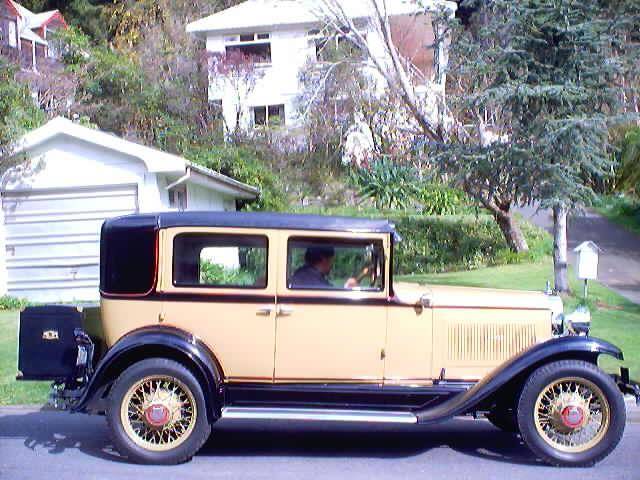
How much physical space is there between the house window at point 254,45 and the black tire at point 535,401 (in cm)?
2317

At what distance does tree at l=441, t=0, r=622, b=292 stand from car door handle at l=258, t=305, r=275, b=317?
7236 millimetres

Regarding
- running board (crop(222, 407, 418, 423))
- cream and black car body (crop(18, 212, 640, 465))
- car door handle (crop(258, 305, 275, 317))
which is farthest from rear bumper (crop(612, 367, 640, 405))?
car door handle (crop(258, 305, 275, 317))

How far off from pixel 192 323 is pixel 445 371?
80.9 inches

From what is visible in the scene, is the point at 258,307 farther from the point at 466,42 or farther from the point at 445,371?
the point at 466,42

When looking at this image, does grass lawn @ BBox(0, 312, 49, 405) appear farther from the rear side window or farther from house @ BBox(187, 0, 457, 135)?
house @ BBox(187, 0, 457, 135)

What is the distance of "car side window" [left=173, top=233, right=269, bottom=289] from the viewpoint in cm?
638

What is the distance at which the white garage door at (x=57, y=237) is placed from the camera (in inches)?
587

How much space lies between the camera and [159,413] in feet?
20.1

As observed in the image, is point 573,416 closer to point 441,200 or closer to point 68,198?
point 68,198

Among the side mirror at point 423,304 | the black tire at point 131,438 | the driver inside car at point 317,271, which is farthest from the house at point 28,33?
the side mirror at point 423,304

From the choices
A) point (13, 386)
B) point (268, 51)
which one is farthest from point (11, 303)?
point (268, 51)

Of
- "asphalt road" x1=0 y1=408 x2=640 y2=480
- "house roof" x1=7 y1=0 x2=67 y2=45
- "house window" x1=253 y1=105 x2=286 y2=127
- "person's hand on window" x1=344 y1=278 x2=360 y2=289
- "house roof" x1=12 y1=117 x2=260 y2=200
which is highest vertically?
"house roof" x1=7 y1=0 x2=67 y2=45

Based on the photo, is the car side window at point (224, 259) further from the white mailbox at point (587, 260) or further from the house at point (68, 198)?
the house at point (68, 198)

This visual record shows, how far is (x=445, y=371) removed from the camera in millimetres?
6355
